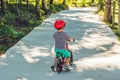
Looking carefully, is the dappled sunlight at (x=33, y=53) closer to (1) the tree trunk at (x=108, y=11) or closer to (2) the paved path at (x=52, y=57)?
(2) the paved path at (x=52, y=57)

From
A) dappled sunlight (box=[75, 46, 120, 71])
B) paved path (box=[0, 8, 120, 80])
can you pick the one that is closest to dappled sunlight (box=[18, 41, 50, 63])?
paved path (box=[0, 8, 120, 80])

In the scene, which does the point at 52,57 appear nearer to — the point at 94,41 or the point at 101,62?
the point at 101,62

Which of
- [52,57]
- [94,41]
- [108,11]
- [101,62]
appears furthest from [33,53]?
[108,11]

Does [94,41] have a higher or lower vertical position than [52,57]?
lower

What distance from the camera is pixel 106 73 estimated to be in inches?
369

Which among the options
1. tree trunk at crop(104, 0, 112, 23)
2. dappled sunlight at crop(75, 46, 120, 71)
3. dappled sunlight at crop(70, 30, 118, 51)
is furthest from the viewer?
tree trunk at crop(104, 0, 112, 23)

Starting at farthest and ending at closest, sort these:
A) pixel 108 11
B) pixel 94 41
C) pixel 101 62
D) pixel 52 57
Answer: pixel 108 11 → pixel 94 41 → pixel 52 57 → pixel 101 62

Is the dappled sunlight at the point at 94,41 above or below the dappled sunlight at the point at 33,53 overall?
below

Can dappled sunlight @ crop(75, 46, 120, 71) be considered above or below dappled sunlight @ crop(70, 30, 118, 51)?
above

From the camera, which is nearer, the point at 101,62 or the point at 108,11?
the point at 101,62

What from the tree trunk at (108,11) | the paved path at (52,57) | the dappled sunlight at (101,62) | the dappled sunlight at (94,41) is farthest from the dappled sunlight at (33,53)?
the tree trunk at (108,11)

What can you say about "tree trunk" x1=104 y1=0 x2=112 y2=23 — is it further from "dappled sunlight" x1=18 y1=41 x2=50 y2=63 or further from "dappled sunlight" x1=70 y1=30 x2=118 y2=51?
"dappled sunlight" x1=18 y1=41 x2=50 y2=63

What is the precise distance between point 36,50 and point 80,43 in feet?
7.78

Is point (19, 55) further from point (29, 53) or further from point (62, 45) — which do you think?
point (62, 45)
